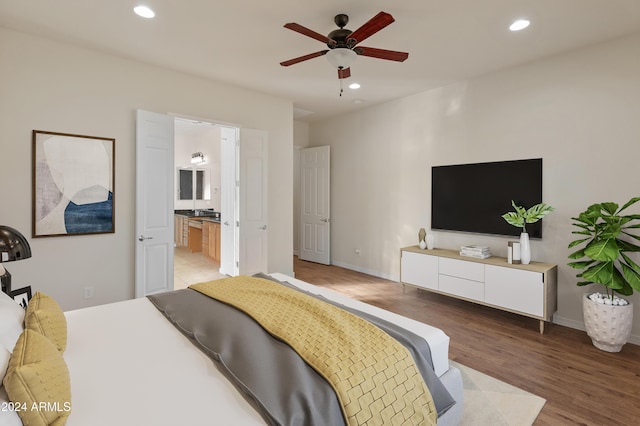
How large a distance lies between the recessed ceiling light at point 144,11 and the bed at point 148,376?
2277mm

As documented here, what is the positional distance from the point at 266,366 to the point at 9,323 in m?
1.13

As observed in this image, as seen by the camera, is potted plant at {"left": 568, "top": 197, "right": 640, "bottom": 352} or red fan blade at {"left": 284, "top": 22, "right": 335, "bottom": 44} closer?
red fan blade at {"left": 284, "top": 22, "right": 335, "bottom": 44}

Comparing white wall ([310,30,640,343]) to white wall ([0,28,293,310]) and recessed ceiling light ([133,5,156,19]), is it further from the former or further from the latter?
recessed ceiling light ([133,5,156,19])

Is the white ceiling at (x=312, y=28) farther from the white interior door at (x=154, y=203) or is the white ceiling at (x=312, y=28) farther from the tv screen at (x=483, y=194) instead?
the tv screen at (x=483, y=194)

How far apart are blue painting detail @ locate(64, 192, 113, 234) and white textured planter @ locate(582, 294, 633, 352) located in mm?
4675

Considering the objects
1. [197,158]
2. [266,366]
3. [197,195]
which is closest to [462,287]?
[266,366]

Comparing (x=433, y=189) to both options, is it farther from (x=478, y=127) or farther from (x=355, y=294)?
(x=355, y=294)

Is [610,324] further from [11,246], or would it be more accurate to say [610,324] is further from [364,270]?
[11,246]

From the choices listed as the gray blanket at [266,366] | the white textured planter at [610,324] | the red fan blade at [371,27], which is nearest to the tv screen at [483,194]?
the white textured planter at [610,324]

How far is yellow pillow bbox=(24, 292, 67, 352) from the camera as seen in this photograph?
148cm

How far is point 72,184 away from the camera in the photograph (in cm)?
318

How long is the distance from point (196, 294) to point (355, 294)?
99.4 inches

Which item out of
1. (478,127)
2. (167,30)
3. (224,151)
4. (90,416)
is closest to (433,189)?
(478,127)

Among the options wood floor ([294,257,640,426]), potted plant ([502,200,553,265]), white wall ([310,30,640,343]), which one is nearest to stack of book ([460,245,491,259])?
white wall ([310,30,640,343])
